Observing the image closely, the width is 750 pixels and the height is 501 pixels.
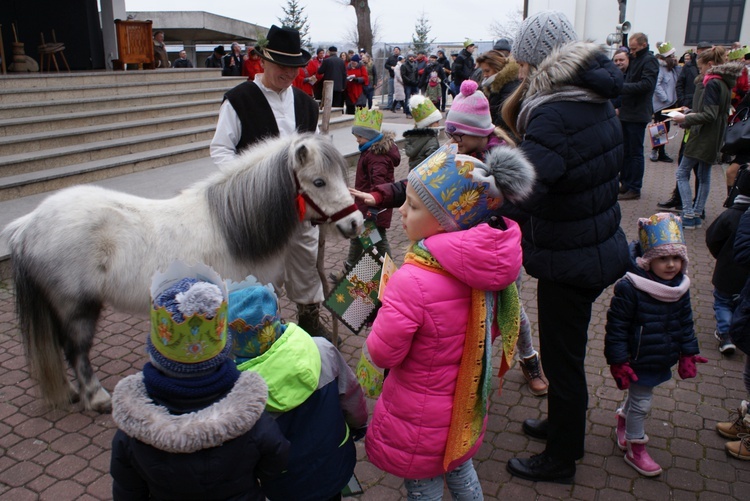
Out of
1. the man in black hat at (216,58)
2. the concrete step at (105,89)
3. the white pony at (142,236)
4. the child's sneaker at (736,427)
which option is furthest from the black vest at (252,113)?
the man in black hat at (216,58)

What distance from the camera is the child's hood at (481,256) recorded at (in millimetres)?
2074

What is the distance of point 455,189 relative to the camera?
2.13m

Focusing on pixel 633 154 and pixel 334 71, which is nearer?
pixel 633 154

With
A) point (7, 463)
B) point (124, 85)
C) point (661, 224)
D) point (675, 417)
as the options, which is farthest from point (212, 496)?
point (124, 85)

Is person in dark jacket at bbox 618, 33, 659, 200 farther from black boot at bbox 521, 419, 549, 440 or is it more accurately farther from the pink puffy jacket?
the pink puffy jacket

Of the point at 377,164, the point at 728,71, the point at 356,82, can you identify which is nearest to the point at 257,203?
the point at 377,164

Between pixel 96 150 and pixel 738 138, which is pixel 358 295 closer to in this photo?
pixel 738 138

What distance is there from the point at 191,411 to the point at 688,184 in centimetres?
782

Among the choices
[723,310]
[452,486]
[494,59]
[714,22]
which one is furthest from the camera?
[714,22]

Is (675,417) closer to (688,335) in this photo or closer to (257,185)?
(688,335)

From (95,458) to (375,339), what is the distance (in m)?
2.18

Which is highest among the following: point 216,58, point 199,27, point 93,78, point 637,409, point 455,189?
point 199,27

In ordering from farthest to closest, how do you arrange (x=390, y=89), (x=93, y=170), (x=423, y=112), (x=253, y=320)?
(x=390, y=89)
(x=93, y=170)
(x=423, y=112)
(x=253, y=320)

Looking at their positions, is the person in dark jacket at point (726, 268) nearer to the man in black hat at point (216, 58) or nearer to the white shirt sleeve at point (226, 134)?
the white shirt sleeve at point (226, 134)
